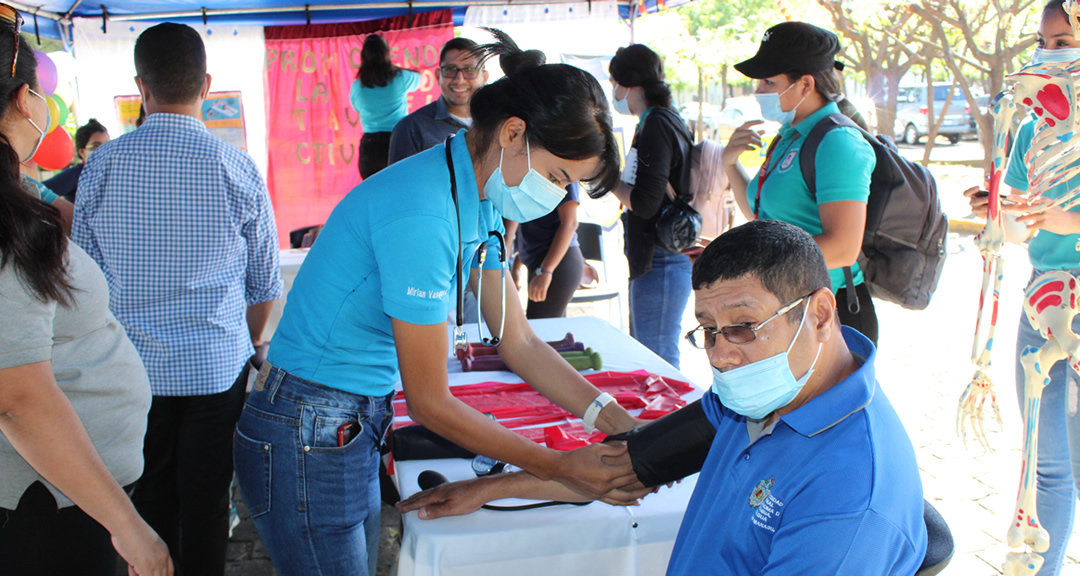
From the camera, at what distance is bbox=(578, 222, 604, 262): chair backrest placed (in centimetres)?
487

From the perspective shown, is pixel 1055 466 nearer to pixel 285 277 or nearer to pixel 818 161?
pixel 818 161

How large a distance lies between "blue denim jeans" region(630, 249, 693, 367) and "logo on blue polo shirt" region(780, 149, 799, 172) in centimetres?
84

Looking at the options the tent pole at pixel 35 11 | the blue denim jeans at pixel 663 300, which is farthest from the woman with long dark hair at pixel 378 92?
the tent pole at pixel 35 11

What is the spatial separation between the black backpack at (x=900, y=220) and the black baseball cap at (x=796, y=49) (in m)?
0.18

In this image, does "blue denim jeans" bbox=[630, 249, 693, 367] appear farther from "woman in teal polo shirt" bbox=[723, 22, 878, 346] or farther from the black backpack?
the black backpack

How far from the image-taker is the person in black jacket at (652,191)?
2924 millimetres

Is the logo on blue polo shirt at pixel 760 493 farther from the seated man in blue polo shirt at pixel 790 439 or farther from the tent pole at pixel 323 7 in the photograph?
the tent pole at pixel 323 7

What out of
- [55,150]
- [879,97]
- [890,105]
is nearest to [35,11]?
[55,150]

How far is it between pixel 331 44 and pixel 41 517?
16.7 feet

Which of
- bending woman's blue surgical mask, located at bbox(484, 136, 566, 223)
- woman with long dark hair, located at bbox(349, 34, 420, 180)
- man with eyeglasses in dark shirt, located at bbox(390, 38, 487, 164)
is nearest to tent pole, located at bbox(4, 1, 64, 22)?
woman with long dark hair, located at bbox(349, 34, 420, 180)

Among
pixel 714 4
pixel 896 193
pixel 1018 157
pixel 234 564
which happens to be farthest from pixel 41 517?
pixel 714 4

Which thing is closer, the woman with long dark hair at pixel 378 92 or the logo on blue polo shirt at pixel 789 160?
the logo on blue polo shirt at pixel 789 160

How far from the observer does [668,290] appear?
3014 millimetres

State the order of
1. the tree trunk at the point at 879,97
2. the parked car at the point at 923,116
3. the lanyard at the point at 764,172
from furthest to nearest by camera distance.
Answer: the parked car at the point at 923,116 < the tree trunk at the point at 879,97 < the lanyard at the point at 764,172
